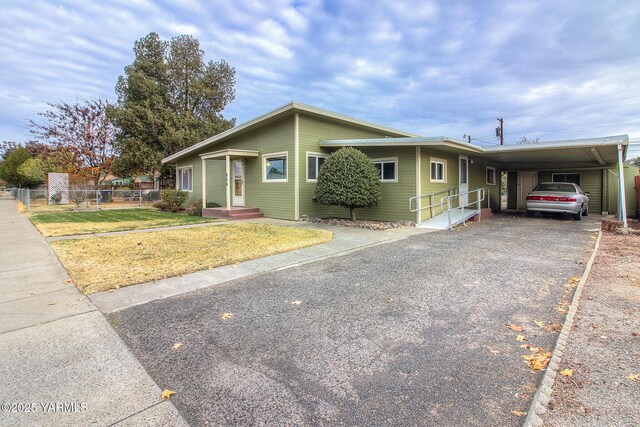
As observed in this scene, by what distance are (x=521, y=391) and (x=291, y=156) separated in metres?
11.1

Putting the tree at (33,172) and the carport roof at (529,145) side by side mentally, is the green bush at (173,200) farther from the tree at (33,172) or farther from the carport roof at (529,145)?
the tree at (33,172)

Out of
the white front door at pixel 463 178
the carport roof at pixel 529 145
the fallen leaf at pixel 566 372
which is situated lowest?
the fallen leaf at pixel 566 372

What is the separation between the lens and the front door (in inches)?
618

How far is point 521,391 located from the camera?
7.43 ft

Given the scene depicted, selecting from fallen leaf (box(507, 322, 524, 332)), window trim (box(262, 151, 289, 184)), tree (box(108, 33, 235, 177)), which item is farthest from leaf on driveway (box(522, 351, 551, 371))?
tree (box(108, 33, 235, 177))

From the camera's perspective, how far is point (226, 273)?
5.34 meters

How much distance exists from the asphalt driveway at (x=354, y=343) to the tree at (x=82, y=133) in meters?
30.2

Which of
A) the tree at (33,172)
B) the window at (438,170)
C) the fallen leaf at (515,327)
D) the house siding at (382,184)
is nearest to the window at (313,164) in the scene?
the house siding at (382,184)

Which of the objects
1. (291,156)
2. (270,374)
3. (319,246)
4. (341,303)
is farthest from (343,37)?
(270,374)

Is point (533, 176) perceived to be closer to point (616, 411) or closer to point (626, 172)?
point (626, 172)

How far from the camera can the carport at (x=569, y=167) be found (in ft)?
36.2

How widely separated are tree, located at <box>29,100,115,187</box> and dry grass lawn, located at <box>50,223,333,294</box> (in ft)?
80.0

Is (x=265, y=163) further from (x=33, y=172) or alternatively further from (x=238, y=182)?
(x=33, y=172)

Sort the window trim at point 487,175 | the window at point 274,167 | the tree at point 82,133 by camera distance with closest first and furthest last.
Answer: the window at point 274,167 → the window trim at point 487,175 → the tree at point 82,133
